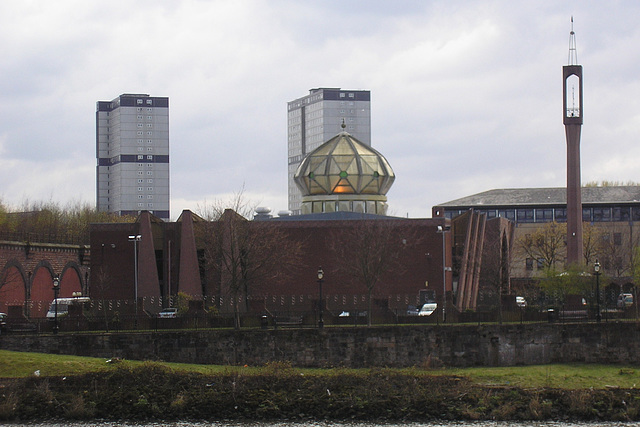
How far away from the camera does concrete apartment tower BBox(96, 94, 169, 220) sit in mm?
172375

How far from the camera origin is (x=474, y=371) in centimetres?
4619

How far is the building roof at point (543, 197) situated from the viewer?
382 feet

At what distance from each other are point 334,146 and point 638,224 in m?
50.6

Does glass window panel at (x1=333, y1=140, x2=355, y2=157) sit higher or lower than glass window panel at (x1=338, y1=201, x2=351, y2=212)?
higher

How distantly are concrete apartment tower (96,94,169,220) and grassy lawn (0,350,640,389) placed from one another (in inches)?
5034

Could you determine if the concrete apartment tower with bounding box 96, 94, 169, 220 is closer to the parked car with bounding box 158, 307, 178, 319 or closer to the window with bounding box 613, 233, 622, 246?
the window with bounding box 613, 233, 622, 246

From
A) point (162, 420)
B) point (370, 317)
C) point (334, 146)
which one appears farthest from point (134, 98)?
point (162, 420)

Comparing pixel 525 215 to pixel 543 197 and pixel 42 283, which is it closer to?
pixel 543 197

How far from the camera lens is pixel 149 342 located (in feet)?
156

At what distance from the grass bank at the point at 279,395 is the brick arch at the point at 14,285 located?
2826 cm

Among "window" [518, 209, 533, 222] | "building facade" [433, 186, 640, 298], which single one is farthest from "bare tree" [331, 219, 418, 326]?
"window" [518, 209, 533, 222]

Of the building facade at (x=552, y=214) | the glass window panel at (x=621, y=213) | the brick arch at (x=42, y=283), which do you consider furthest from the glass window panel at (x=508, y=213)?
the brick arch at (x=42, y=283)

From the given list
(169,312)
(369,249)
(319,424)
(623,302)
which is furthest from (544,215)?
(319,424)

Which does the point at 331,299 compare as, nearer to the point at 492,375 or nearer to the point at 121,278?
the point at 121,278
